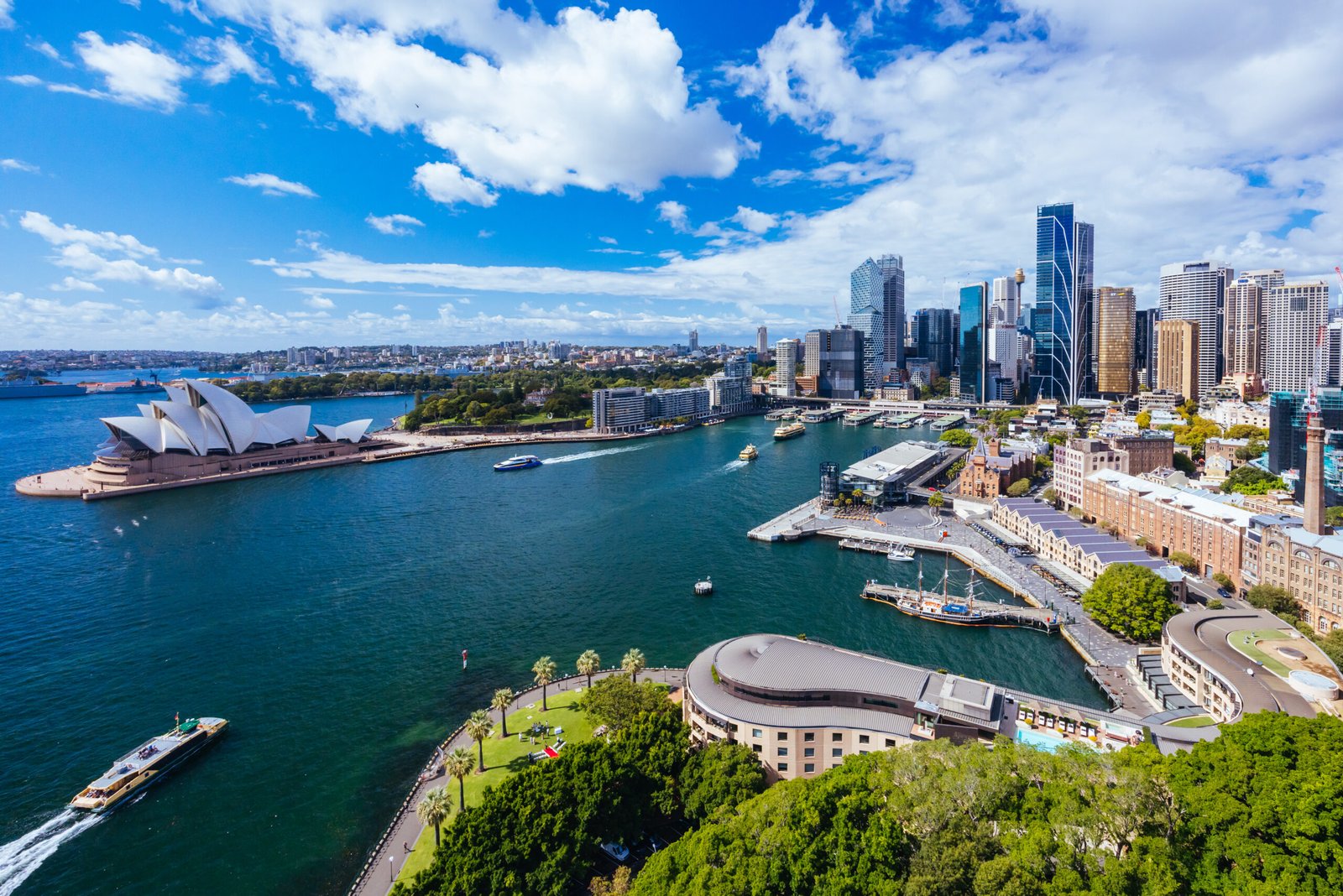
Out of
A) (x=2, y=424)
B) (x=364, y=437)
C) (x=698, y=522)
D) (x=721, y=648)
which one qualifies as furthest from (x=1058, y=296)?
(x=2, y=424)

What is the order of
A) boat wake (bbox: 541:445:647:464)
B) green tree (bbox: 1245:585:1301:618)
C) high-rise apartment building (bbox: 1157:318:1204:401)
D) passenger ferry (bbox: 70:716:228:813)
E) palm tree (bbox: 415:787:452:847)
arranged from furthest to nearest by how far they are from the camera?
high-rise apartment building (bbox: 1157:318:1204:401), boat wake (bbox: 541:445:647:464), green tree (bbox: 1245:585:1301:618), passenger ferry (bbox: 70:716:228:813), palm tree (bbox: 415:787:452:847)

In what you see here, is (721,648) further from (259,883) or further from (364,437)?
(364,437)

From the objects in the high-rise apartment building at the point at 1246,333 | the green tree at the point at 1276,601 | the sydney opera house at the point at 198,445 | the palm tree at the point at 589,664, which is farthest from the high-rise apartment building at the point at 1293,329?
the sydney opera house at the point at 198,445

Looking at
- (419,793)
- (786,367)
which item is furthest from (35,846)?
(786,367)

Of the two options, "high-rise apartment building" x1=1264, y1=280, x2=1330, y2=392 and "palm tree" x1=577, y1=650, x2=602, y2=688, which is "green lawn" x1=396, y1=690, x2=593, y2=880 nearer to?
"palm tree" x1=577, y1=650, x2=602, y2=688

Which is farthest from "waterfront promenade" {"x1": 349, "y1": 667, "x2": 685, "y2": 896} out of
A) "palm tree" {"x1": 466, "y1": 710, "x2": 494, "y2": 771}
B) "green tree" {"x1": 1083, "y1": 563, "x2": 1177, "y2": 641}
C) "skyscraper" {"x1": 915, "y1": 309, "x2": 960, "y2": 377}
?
"skyscraper" {"x1": 915, "y1": 309, "x2": 960, "y2": 377}

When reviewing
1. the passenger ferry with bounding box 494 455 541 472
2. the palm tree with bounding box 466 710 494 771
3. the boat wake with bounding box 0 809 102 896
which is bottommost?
the boat wake with bounding box 0 809 102 896
